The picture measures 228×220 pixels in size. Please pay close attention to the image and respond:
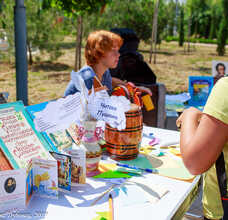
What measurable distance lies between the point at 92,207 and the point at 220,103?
1.60 ft

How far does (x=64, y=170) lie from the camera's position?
37.7 inches

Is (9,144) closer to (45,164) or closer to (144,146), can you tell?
(45,164)

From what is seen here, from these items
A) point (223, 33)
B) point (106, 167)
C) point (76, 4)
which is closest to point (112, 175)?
point (106, 167)

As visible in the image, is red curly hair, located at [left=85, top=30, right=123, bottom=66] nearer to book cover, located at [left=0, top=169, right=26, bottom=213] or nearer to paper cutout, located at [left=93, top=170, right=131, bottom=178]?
paper cutout, located at [left=93, top=170, right=131, bottom=178]

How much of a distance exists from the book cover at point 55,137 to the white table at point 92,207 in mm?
181

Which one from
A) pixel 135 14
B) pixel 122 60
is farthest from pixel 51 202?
pixel 135 14

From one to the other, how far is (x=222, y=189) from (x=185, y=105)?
190 centimetres

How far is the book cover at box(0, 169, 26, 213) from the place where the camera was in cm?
85

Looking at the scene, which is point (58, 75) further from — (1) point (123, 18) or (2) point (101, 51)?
(2) point (101, 51)

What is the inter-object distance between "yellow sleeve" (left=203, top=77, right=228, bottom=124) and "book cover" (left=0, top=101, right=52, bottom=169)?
1.75 ft

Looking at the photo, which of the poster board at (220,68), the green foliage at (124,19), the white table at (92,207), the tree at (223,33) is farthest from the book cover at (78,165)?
the tree at (223,33)

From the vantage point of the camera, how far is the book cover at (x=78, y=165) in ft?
3.28

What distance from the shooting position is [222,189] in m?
0.87

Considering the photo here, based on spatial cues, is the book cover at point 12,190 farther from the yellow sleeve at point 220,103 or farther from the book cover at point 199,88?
the book cover at point 199,88
